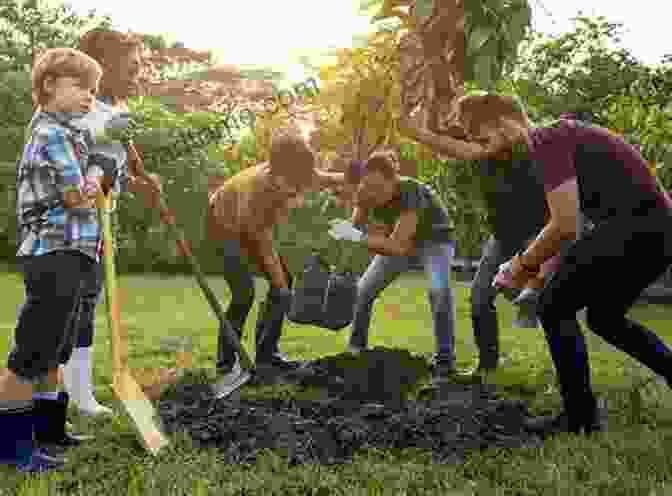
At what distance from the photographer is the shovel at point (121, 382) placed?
3.54 m

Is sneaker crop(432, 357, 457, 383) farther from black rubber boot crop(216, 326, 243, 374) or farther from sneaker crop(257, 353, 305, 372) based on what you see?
black rubber boot crop(216, 326, 243, 374)

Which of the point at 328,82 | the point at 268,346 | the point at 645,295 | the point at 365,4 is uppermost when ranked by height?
the point at 365,4

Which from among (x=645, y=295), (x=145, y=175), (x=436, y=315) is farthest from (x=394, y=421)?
(x=645, y=295)

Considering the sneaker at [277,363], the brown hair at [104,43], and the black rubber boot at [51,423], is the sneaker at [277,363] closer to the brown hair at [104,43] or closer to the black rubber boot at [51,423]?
the black rubber boot at [51,423]

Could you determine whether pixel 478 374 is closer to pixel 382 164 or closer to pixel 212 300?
pixel 382 164

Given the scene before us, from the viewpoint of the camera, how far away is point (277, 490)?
10.1 ft

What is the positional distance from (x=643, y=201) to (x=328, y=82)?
1.92 metres

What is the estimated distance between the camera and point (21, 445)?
3.34 meters

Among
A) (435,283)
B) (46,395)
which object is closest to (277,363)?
Result: (435,283)

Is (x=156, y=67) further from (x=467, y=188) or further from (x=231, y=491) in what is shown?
(x=231, y=491)

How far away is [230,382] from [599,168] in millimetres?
2369

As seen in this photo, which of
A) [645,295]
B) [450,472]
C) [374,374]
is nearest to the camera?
[450,472]

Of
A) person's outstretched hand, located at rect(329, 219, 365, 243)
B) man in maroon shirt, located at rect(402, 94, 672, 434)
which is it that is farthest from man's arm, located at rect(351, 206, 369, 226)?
man in maroon shirt, located at rect(402, 94, 672, 434)

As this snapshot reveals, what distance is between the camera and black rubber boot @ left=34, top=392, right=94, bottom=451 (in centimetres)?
353
